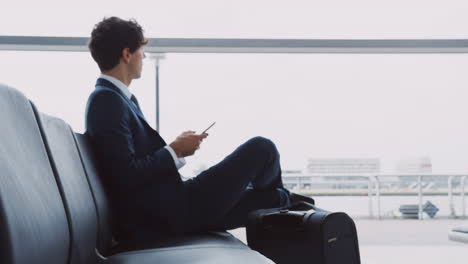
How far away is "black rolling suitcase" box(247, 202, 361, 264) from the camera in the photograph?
67.9 inches

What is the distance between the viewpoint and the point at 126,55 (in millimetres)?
1661

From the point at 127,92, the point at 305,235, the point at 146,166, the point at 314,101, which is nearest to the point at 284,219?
the point at 305,235

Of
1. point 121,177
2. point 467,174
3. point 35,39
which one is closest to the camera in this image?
point 121,177

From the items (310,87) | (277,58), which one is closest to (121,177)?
(277,58)

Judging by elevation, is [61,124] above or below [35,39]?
below

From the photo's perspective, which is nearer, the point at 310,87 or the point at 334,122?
the point at 310,87

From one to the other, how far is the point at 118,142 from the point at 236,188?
42 centimetres

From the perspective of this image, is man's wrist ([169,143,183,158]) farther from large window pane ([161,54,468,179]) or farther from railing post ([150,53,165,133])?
railing post ([150,53,165,133])

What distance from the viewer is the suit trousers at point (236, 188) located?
5.15 ft

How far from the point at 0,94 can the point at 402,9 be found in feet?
9.46

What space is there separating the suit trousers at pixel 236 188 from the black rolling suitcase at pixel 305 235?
5 cm

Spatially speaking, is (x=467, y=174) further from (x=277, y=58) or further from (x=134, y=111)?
(x=134, y=111)

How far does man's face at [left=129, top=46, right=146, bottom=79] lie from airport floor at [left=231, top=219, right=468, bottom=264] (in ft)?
5.82

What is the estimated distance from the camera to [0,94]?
811mm
